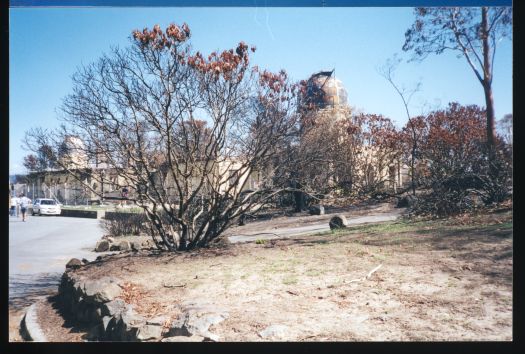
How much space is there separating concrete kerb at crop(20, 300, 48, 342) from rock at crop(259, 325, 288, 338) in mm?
2982

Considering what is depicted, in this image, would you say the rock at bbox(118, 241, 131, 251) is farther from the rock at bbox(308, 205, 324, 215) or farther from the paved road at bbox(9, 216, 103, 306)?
the rock at bbox(308, 205, 324, 215)

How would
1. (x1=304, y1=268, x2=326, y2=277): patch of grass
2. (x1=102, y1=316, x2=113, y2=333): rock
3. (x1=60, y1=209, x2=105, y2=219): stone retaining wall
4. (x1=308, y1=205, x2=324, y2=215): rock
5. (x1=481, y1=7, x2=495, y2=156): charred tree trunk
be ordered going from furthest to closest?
(x1=60, y1=209, x2=105, y2=219): stone retaining wall → (x1=308, y1=205, x2=324, y2=215): rock → (x1=481, y1=7, x2=495, y2=156): charred tree trunk → (x1=304, y1=268, x2=326, y2=277): patch of grass → (x1=102, y1=316, x2=113, y2=333): rock

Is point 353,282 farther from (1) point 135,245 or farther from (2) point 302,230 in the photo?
(1) point 135,245

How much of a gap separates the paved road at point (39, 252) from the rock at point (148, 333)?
285cm

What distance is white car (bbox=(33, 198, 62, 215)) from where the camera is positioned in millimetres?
6814

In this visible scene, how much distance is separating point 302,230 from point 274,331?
350cm

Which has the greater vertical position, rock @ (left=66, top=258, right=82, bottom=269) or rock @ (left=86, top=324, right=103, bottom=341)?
rock @ (left=66, top=258, right=82, bottom=269)

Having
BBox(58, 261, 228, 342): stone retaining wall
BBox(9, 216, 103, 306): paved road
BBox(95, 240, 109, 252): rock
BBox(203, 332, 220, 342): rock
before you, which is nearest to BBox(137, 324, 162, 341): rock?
BBox(58, 261, 228, 342): stone retaining wall

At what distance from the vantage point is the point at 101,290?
4.80 metres

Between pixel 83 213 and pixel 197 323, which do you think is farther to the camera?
pixel 83 213

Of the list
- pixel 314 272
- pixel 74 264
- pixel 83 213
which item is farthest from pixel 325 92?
pixel 83 213

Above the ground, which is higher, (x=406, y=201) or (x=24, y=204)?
(x=24, y=204)

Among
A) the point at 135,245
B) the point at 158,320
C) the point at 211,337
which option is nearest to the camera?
the point at 211,337
